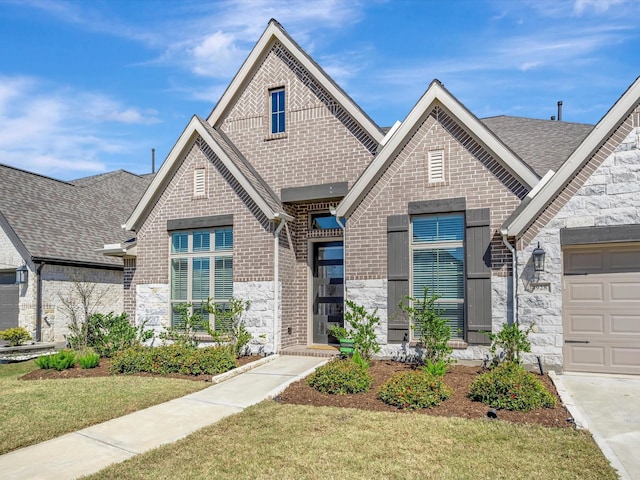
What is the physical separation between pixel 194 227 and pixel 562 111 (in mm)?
16082

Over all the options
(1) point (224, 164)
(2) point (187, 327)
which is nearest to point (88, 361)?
(2) point (187, 327)

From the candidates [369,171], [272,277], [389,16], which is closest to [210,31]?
[389,16]

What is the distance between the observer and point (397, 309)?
1044cm

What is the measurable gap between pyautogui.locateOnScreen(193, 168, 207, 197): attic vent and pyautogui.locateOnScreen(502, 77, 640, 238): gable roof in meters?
7.57

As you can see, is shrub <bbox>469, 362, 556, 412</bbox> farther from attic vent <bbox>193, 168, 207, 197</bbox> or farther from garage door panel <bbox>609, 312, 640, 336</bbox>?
attic vent <bbox>193, 168, 207, 197</bbox>

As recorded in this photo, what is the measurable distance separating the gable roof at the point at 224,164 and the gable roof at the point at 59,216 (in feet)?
16.0

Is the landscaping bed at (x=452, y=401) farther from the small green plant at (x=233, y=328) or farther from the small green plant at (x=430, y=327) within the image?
the small green plant at (x=233, y=328)

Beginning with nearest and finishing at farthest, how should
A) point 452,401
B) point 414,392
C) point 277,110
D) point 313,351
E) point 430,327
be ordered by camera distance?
point 414,392
point 452,401
point 430,327
point 313,351
point 277,110

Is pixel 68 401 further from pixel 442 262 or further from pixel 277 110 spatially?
pixel 277 110

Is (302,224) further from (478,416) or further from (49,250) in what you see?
(49,250)

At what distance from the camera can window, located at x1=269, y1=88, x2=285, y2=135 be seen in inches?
522

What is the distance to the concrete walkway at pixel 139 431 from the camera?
5363 millimetres

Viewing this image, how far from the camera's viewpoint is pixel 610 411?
6.93m

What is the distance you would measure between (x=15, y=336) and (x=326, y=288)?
985 centimetres
